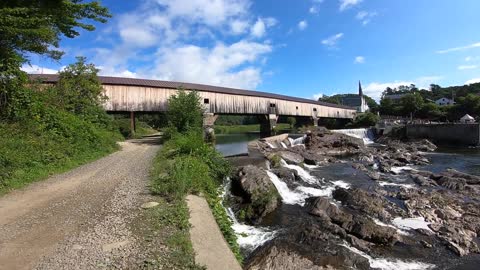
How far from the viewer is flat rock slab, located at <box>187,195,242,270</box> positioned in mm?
4328

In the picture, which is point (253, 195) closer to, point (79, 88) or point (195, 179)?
point (195, 179)

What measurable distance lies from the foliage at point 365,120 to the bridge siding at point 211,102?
938 centimetres

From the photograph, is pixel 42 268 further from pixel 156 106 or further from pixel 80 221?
pixel 156 106

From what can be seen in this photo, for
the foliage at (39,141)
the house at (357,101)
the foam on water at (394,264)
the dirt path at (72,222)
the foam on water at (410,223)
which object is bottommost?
the foam on water at (394,264)

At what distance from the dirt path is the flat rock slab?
0.96 meters

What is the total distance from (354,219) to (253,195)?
354cm

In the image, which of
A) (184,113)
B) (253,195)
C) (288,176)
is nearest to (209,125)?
(184,113)

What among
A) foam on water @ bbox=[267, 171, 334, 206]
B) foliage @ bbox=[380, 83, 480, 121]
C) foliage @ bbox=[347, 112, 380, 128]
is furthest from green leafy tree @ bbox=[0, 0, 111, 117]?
foliage @ bbox=[380, 83, 480, 121]

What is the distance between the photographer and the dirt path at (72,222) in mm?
4348

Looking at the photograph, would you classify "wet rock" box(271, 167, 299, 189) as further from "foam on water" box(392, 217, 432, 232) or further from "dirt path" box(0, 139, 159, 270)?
"dirt path" box(0, 139, 159, 270)

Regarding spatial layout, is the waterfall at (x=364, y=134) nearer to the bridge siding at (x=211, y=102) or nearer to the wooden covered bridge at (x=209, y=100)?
the wooden covered bridge at (x=209, y=100)

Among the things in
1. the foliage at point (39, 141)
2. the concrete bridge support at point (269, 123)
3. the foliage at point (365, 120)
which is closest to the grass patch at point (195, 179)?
the foliage at point (39, 141)

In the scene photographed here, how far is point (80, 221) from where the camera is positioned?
230 inches

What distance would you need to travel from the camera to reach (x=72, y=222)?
5.77 m
